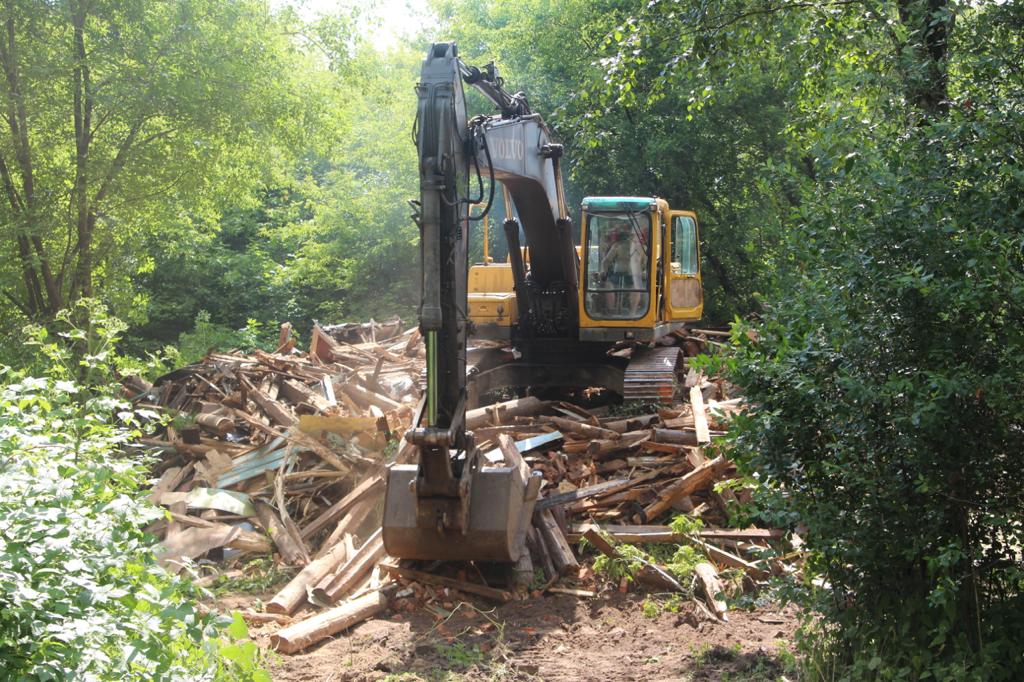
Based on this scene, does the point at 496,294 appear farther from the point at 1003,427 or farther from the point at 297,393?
the point at 1003,427

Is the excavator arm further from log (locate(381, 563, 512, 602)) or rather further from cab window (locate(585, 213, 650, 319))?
cab window (locate(585, 213, 650, 319))

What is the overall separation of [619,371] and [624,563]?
15.4 ft

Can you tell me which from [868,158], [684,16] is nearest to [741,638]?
[868,158]

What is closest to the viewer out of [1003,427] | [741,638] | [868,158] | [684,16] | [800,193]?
[1003,427]

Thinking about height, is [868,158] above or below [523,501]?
above

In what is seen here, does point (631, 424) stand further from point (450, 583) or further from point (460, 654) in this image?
point (460, 654)

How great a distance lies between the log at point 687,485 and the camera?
932 cm

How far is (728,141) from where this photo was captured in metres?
22.0

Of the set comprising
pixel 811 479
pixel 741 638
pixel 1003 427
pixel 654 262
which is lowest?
pixel 741 638

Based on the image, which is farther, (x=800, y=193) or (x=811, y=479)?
(x=800, y=193)

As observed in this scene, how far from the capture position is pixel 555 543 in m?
8.48

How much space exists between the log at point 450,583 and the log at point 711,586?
57.8 inches

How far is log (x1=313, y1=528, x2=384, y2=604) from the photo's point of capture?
26.0 ft

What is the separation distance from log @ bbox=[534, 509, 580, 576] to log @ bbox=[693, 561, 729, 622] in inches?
39.5
